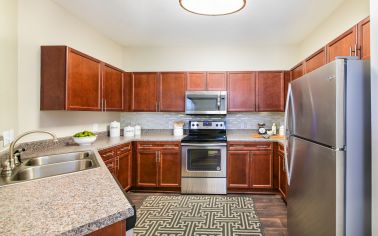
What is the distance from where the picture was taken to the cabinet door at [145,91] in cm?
403

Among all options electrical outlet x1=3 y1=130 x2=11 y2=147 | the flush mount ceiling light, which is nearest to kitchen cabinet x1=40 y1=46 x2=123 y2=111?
electrical outlet x1=3 y1=130 x2=11 y2=147

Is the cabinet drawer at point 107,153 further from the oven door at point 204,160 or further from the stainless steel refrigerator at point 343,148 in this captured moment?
the stainless steel refrigerator at point 343,148

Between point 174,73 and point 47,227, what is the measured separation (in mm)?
3435

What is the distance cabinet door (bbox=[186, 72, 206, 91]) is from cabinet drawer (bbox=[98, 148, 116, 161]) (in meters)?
1.68

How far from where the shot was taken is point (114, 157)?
3072 mm

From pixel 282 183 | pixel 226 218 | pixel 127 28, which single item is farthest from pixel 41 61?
pixel 282 183

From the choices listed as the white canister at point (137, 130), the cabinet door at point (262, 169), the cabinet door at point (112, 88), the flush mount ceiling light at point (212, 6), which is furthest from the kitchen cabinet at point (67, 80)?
the cabinet door at point (262, 169)

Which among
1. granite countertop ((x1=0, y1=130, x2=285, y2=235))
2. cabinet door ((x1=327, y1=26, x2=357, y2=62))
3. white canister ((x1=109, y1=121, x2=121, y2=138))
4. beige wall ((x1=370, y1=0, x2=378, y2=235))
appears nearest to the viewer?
granite countertop ((x1=0, y1=130, x2=285, y2=235))

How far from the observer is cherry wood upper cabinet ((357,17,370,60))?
5.49 ft

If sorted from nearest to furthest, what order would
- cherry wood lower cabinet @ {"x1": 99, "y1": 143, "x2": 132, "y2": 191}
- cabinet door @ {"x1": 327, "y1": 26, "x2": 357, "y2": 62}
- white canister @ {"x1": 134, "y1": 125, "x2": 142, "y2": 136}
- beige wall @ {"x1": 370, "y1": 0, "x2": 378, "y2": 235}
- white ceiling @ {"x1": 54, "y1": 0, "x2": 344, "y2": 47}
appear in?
beige wall @ {"x1": 370, "y1": 0, "x2": 378, "y2": 235}
cabinet door @ {"x1": 327, "y1": 26, "x2": 357, "y2": 62}
white ceiling @ {"x1": 54, "y1": 0, "x2": 344, "y2": 47}
cherry wood lower cabinet @ {"x1": 99, "y1": 143, "x2": 132, "y2": 191}
white canister @ {"x1": 134, "y1": 125, "x2": 142, "y2": 136}

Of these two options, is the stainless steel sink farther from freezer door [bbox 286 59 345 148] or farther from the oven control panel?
the oven control panel

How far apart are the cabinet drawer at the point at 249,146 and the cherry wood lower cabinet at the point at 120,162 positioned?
157 cm

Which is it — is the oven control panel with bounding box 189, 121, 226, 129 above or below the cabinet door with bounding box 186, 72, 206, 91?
below

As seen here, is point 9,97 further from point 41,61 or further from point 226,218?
point 226,218
